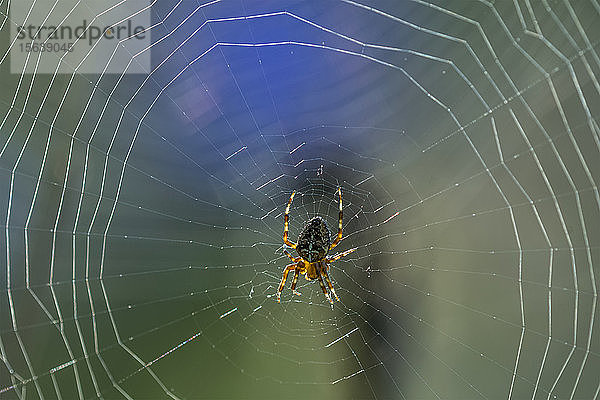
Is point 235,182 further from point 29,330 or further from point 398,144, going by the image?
point 29,330

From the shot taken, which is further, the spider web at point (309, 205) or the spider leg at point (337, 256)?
the spider leg at point (337, 256)

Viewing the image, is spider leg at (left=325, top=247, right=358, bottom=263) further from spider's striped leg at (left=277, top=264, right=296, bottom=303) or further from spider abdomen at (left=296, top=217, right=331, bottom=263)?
spider's striped leg at (left=277, top=264, right=296, bottom=303)

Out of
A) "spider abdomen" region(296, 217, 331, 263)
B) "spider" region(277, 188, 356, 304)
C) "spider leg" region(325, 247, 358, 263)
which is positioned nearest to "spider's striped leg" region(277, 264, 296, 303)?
"spider" region(277, 188, 356, 304)

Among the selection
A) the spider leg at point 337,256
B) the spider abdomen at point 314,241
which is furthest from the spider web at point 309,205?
the spider abdomen at point 314,241

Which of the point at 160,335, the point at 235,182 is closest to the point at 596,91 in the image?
the point at 235,182

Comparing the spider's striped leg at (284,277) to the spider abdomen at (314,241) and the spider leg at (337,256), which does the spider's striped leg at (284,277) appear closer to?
the spider abdomen at (314,241)

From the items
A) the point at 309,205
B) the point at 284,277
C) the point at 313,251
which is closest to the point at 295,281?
the point at 284,277

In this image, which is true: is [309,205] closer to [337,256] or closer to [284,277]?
[337,256]
